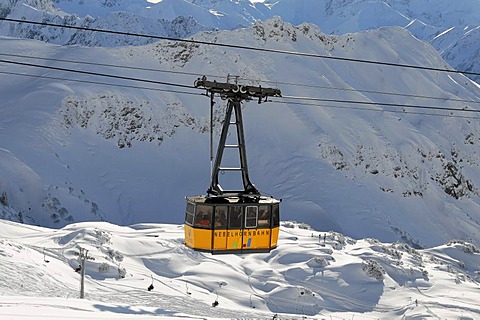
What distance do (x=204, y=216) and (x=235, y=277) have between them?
13.3 meters

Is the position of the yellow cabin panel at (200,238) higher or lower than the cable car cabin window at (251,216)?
lower

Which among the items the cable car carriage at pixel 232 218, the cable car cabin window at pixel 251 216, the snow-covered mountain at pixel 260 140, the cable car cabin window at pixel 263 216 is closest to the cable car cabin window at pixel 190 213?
the cable car carriage at pixel 232 218

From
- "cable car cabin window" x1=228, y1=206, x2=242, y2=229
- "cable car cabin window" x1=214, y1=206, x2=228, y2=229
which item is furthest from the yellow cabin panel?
"cable car cabin window" x1=228, y1=206, x2=242, y2=229

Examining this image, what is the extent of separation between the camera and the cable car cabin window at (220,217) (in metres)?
21.1

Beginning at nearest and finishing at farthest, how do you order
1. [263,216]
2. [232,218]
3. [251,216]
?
[232,218] < [251,216] < [263,216]

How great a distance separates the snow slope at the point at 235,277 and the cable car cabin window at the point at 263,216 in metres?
5.47

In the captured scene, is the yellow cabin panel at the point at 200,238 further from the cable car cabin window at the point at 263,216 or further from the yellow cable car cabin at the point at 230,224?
the cable car cabin window at the point at 263,216

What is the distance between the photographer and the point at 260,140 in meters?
66.2

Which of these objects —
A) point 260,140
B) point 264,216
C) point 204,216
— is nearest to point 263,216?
point 264,216

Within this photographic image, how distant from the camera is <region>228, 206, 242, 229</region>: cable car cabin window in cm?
2131

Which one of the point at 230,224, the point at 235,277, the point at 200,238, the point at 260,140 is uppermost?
Result: the point at 260,140

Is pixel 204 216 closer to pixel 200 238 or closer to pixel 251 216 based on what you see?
pixel 200 238

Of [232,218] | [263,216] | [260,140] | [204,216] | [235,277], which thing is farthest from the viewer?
→ [260,140]

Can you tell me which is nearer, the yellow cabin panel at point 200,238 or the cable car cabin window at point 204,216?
the cable car cabin window at point 204,216
